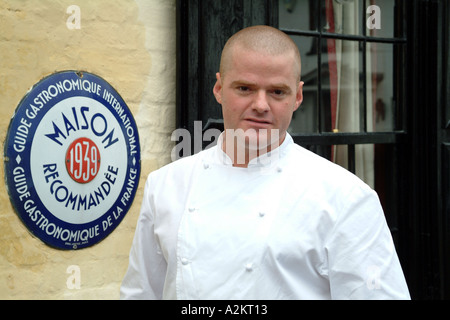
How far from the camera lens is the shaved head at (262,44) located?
6.22 feet

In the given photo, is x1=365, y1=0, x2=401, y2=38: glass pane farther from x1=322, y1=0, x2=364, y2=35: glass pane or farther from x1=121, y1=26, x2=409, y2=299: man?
x1=121, y1=26, x2=409, y2=299: man

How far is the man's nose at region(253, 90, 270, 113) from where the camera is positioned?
188 cm

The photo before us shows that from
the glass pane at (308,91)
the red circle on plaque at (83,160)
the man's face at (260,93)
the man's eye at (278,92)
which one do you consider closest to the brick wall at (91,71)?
the red circle on plaque at (83,160)

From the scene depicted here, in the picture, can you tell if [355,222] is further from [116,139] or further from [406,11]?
[406,11]

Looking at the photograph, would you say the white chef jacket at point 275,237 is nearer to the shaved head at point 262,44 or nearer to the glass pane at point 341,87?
the shaved head at point 262,44

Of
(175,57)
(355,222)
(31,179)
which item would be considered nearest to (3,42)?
(31,179)

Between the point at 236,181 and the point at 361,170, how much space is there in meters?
1.85

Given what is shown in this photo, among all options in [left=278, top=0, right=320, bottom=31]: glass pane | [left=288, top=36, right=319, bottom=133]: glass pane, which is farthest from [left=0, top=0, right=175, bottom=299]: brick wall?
[left=288, top=36, right=319, bottom=133]: glass pane

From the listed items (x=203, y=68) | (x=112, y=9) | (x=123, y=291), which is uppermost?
(x=112, y=9)

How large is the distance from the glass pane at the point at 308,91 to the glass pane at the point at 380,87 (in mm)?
389

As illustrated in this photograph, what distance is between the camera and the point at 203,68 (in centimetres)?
299

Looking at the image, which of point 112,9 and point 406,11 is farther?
point 406,11

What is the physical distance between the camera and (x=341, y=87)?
357 centimetres

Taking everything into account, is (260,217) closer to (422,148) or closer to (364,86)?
(364,86)
